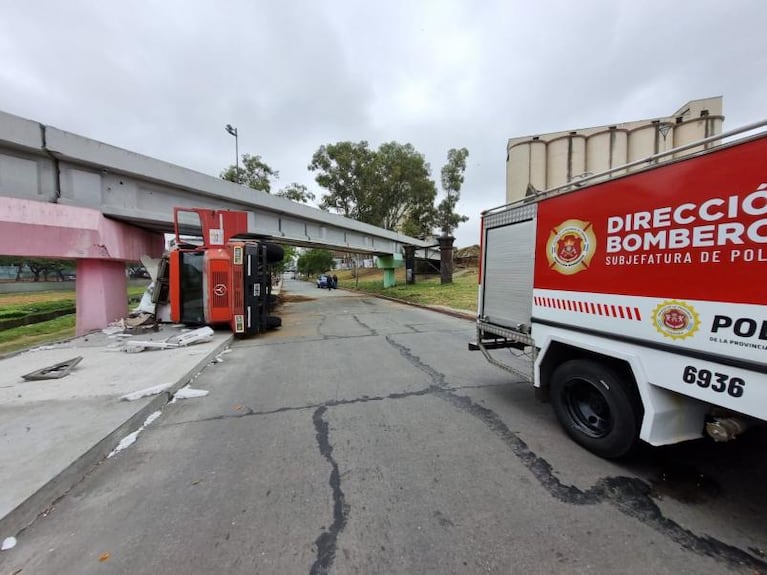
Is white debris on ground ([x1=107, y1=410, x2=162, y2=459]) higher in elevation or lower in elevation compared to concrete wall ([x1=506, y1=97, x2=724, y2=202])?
lower

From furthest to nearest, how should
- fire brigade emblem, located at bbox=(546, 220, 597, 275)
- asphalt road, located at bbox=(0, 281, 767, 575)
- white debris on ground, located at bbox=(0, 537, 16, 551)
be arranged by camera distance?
fire brigade emblem, located at bbox=(546, 220, 597, 275), white debris on ground, located at bbox=(0, 537, 16, 551), asphalt road, located at bbox=(0, 281, 767, 575)

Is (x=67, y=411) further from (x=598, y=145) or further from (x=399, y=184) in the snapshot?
(x=399, y=184)

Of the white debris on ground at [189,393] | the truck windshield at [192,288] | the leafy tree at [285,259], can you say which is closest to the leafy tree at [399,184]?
the leafy tree at [285,259]

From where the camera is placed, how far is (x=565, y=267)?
3.09 m

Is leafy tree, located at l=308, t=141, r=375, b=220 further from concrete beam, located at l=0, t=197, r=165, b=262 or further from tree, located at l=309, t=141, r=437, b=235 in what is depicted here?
concrete beam, located at l=0, t=197, r=165, b=262

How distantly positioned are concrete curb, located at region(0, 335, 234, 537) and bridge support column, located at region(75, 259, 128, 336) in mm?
6441

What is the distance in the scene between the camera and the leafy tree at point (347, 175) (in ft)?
108

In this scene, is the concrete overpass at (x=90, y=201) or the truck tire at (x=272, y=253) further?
the truck tire at (x=272, y=253)

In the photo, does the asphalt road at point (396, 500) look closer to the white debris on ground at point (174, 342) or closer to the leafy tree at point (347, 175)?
the white debris on ground at point (174, 342)

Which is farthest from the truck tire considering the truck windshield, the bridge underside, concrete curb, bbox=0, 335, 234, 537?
concrete curb, bbox=0, 335, 234, 537

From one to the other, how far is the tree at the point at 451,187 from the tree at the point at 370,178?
8754 millimetres

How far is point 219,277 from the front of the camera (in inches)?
323

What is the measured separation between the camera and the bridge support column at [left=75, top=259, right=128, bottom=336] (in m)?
8.38

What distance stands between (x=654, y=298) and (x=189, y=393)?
5.57m
